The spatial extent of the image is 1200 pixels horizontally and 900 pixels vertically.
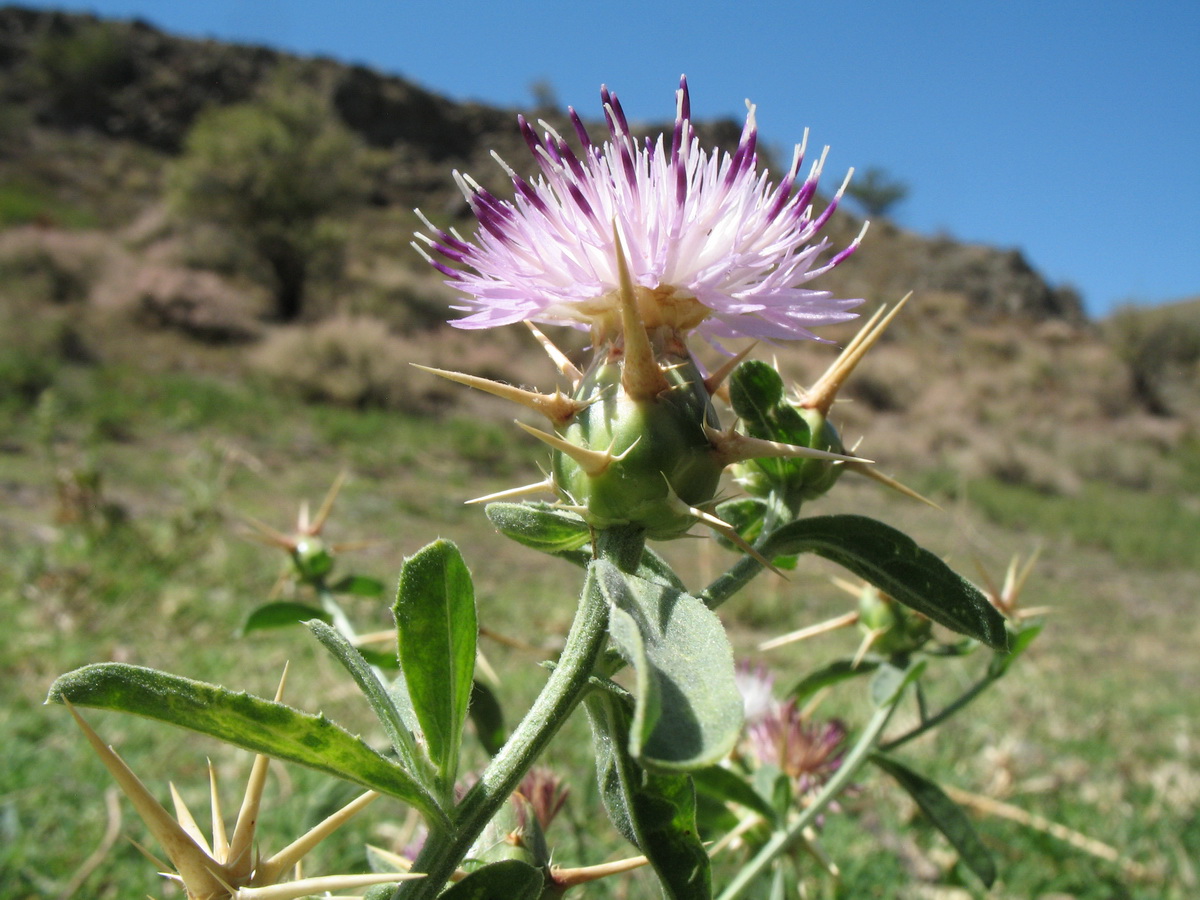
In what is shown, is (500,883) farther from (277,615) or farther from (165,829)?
(277,615)

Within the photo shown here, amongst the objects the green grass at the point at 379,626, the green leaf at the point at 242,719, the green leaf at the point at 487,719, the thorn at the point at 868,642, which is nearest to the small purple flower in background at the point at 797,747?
the thorn at the point at 868,642

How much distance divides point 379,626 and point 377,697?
153 inches

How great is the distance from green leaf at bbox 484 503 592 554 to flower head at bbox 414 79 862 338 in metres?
0.21

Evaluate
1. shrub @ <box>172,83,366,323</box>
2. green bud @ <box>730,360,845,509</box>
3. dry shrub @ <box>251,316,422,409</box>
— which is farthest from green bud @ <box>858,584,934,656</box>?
shrub @ <box>172,83,366,323</box>

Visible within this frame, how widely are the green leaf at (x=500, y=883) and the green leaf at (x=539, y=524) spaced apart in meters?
0.26

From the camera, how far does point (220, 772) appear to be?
7.40 ft

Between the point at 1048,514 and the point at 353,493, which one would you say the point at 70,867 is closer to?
the point at 353,493

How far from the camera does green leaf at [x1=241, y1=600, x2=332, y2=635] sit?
3.59ft

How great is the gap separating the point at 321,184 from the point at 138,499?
49.0 feet

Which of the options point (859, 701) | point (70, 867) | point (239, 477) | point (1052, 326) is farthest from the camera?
point (1052, 326)

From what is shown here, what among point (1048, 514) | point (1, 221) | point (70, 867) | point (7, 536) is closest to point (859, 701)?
point (70, 867)

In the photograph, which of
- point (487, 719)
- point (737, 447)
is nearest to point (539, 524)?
point (737, 447)

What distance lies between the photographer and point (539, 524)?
2.32ft

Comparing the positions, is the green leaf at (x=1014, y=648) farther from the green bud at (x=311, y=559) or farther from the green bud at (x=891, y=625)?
the green bud at (x=311, y=559)
